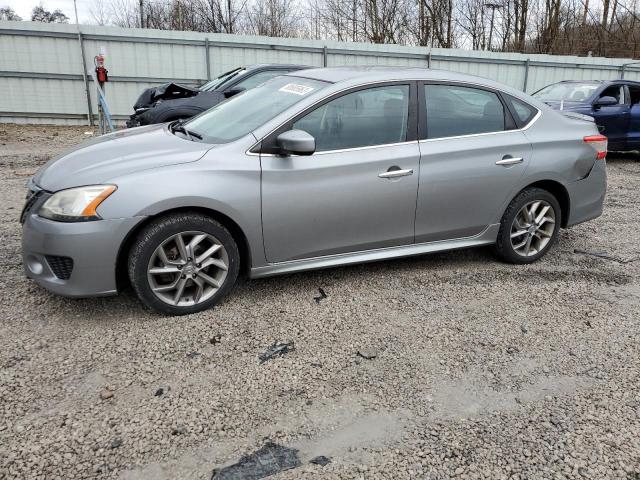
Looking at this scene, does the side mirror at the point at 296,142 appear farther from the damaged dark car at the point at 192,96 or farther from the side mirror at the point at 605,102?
the side mirror at the point at 605,102

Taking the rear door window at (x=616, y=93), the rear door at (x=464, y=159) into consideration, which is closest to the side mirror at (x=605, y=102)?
the rear door window at (x=616, y=93)

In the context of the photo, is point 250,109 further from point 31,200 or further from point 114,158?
point 31,200

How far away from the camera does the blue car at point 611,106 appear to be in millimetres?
9953

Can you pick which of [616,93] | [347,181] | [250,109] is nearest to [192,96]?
[250,109]

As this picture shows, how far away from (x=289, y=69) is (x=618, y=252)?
235 inches

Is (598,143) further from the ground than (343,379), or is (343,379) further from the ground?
(598,143)

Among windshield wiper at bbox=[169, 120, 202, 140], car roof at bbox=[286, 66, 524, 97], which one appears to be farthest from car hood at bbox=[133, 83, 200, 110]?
car roof at bbox=[286, 66, 524, 97]

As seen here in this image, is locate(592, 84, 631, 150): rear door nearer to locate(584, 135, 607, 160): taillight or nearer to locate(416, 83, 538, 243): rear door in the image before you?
locate(584, 135, 607, 160): taillight

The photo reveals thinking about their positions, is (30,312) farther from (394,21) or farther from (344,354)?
(394,21)

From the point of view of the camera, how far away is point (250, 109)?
4207 mm

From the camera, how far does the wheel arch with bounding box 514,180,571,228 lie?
15.3ft

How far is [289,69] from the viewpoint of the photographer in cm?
916

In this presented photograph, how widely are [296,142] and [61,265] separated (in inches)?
63.8

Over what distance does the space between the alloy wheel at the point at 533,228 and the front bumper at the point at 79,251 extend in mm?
3075
